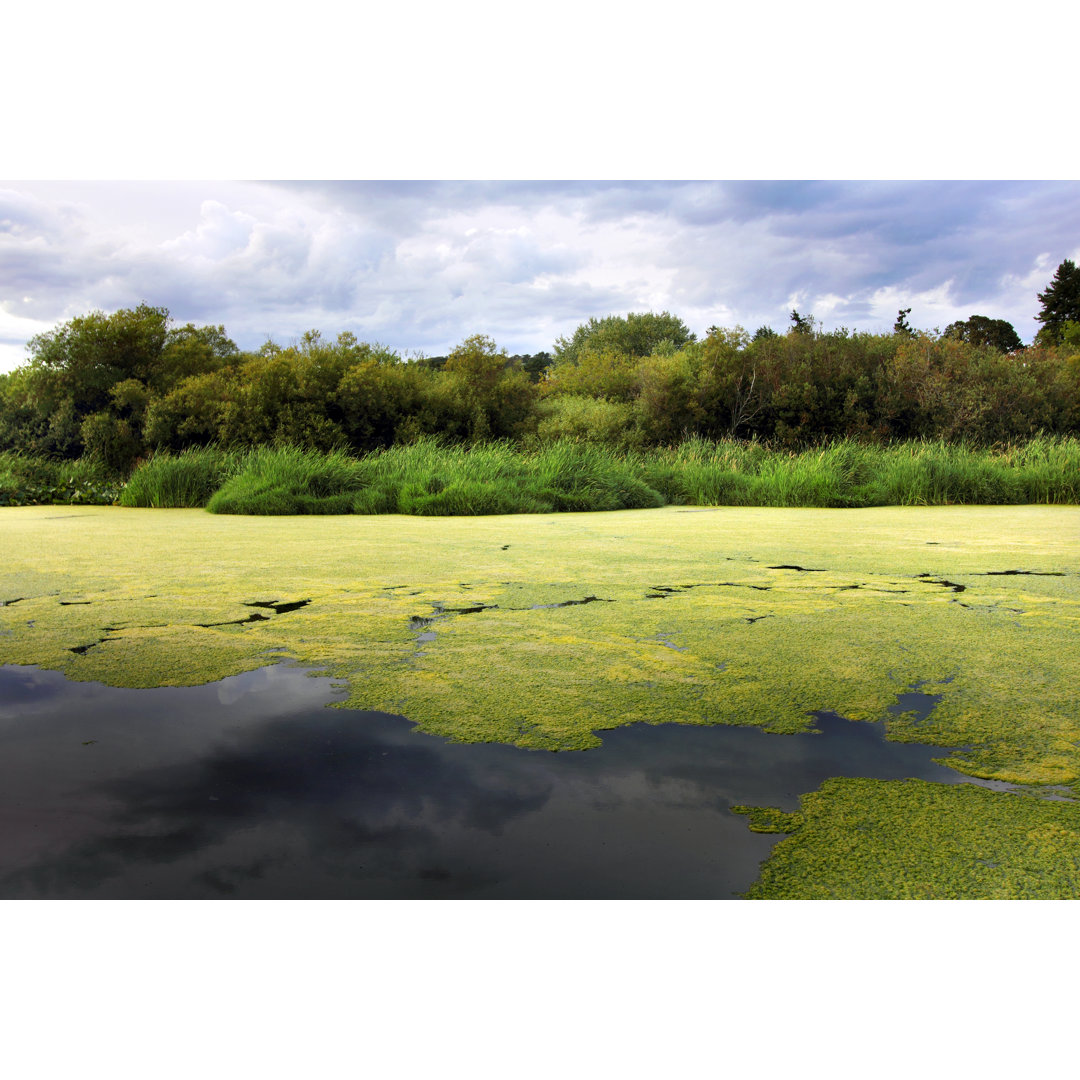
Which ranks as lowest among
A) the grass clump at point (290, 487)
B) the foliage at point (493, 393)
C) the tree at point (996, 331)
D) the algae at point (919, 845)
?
the algae at point (919, 845)

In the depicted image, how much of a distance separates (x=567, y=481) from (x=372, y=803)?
720 centimetres

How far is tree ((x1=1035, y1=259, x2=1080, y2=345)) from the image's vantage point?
61.6 ft

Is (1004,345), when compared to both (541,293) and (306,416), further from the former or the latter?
(306,416)

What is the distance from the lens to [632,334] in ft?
73.9

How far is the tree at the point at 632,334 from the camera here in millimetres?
22234

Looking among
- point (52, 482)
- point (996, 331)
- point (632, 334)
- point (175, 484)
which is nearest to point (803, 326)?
point (632, 334)

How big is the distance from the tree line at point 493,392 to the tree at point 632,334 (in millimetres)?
7444

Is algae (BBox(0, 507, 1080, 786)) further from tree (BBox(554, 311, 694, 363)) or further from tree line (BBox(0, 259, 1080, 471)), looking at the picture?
tree (BBox(554, 311, 694, 363))

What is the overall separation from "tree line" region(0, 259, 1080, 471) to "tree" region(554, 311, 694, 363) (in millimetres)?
7444

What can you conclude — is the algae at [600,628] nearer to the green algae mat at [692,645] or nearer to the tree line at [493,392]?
the green algae mat at [692,645]

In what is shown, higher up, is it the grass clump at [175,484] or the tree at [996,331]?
the tree at [996,331]

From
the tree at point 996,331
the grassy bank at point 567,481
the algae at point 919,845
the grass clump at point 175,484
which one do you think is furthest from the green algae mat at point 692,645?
the tree at point 996,331
